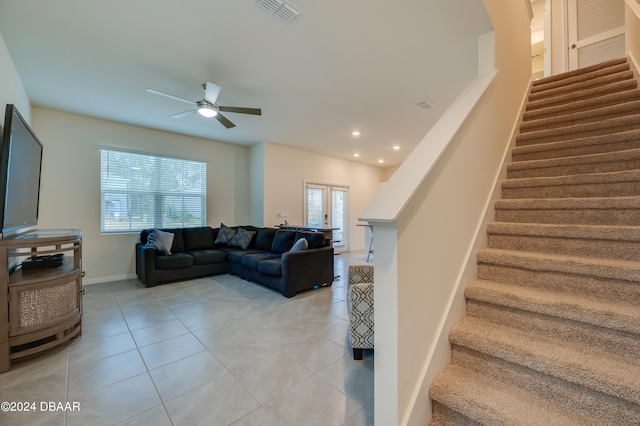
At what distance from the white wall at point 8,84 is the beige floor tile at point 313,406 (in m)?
3.37

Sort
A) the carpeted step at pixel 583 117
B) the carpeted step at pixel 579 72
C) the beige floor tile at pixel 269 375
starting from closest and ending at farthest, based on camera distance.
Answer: the beige floor tile at pixel 269 375
the carpeted step at pixel 583 117
the carpeted step at pixel 579 72

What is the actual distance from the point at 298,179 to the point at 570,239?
5.29 metres

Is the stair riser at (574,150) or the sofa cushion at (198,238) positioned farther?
the sofa cushion at (198,238)

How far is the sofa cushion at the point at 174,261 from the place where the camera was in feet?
13.8

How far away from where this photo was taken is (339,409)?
61.4 inches

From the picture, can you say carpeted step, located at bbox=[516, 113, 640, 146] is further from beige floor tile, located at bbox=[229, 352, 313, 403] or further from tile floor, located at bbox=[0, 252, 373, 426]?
beige floor tile, located at bbox=[229, 352, 313, 403]

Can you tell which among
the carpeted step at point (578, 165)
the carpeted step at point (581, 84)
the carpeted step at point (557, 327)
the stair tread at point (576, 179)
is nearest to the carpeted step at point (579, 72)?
the carpeted step at point (581, 84)

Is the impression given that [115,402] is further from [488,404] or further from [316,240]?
[316,240]

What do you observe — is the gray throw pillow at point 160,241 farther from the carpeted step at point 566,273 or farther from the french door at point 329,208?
the carpeted step at point 566,273

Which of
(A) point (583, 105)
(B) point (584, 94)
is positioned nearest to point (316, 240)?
(A) point (583, 105)

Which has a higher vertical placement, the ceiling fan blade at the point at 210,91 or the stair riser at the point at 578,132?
the ceiling fan blade at the point at 210,91

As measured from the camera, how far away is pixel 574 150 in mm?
2283

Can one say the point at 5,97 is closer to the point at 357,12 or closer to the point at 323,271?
the point at 357,12

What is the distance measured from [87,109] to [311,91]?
3.44 metres
